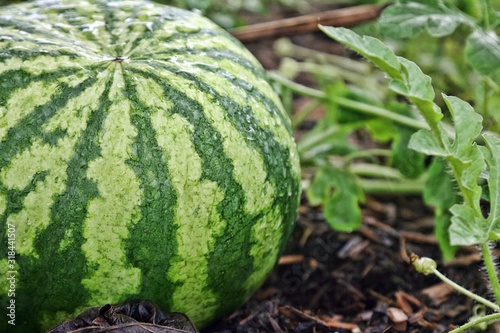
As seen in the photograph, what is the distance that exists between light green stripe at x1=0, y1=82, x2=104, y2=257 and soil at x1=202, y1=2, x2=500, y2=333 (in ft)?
2.11

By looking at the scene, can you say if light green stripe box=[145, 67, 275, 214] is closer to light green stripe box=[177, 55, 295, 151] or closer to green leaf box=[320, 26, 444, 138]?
light green stripe box=[177, 55, 295, 151]

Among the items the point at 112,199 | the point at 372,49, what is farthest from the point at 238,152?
the point at 372,49

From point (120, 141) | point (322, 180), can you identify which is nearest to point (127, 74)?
point (120, 141)

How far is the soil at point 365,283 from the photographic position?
2.03 meters

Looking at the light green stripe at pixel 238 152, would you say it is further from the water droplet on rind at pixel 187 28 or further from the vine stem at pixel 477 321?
the vine stem at pixel 477 321

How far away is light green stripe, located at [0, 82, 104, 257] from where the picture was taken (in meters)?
1.54

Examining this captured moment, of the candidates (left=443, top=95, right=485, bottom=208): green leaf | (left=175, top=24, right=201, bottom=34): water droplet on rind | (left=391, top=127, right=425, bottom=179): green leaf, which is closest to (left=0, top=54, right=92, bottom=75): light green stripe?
(left=175, top=24, right=201, bottom=34): water droplet on rind

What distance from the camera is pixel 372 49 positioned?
1.78 m

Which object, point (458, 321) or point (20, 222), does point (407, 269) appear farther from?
point (20, 222)

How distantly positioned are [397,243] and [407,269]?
0.22 metres

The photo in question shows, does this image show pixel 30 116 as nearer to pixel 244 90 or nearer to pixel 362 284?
pixel 244 90

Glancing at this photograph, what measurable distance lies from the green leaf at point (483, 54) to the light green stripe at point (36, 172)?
135 centimetres

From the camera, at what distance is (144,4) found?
Result: 1.97 m

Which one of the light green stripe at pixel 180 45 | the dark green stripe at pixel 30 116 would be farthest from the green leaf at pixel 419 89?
the dark green stripe at pixel 30 116
